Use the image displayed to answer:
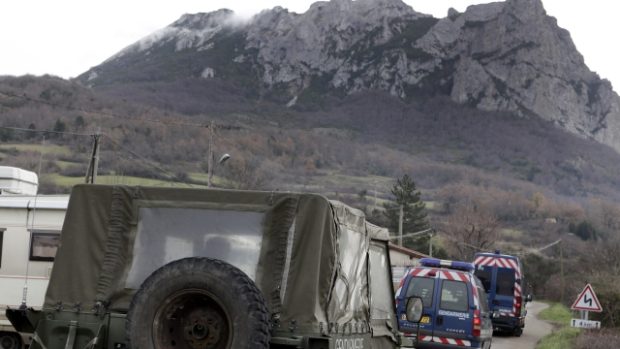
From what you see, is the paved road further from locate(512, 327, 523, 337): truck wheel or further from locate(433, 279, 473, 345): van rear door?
locate(433, 279, 473, 345): van rear door

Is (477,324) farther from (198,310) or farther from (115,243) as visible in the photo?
(198,310)

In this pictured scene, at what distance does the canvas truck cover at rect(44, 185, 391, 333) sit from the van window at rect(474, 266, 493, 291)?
23238mm

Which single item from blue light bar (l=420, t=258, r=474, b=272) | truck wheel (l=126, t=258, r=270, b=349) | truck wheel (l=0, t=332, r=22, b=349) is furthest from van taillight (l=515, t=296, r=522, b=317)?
truck wheel (l=126, t=258, r=270, b=349)

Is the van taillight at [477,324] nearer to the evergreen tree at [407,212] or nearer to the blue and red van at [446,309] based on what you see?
the blue and red van at [446,309]

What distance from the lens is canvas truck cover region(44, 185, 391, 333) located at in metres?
6.01

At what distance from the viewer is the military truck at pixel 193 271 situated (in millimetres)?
5543

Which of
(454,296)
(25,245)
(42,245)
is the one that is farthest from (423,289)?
(25,245)

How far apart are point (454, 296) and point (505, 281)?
12.5 m

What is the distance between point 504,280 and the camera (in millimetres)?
28797

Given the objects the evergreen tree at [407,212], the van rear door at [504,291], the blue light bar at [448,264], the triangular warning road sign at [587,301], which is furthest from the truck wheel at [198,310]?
the evergreen tree at [407,212]

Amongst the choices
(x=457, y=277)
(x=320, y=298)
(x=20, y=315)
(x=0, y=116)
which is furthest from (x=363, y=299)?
(x=0, y=116)

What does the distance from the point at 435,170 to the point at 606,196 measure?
152 ft

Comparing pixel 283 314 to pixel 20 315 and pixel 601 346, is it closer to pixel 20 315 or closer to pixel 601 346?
pixel 20 315

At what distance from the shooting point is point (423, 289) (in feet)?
56.3
